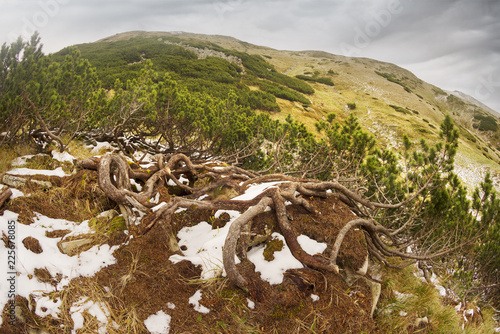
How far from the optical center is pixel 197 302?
238cm

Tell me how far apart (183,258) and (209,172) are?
2.25m

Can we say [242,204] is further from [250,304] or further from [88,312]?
[88,312]

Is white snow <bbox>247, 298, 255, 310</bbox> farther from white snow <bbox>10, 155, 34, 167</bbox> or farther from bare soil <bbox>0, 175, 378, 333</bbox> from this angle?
white snow <bbox>10, 155, 34, 167</bbox>

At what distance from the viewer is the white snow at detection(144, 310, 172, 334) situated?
7.15 ft

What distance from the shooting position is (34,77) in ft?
16.0

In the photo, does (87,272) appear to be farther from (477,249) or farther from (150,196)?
(477,249)

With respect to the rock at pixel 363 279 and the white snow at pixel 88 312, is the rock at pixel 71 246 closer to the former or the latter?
the white snow at pixel 88 312

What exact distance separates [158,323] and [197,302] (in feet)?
1.20

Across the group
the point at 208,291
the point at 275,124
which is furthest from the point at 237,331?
the point at 275,124

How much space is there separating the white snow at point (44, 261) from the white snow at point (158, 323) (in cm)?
83

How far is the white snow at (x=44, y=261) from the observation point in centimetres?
226

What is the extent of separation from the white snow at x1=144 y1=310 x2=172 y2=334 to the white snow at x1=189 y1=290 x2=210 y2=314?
228 millimetres

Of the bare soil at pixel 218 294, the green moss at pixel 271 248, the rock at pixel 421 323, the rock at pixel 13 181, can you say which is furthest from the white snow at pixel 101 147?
the rock at pixel 421 323

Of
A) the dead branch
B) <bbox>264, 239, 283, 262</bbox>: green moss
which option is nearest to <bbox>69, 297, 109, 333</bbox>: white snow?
<bbox>264, 239, 283, 262</bbox>: green moss
